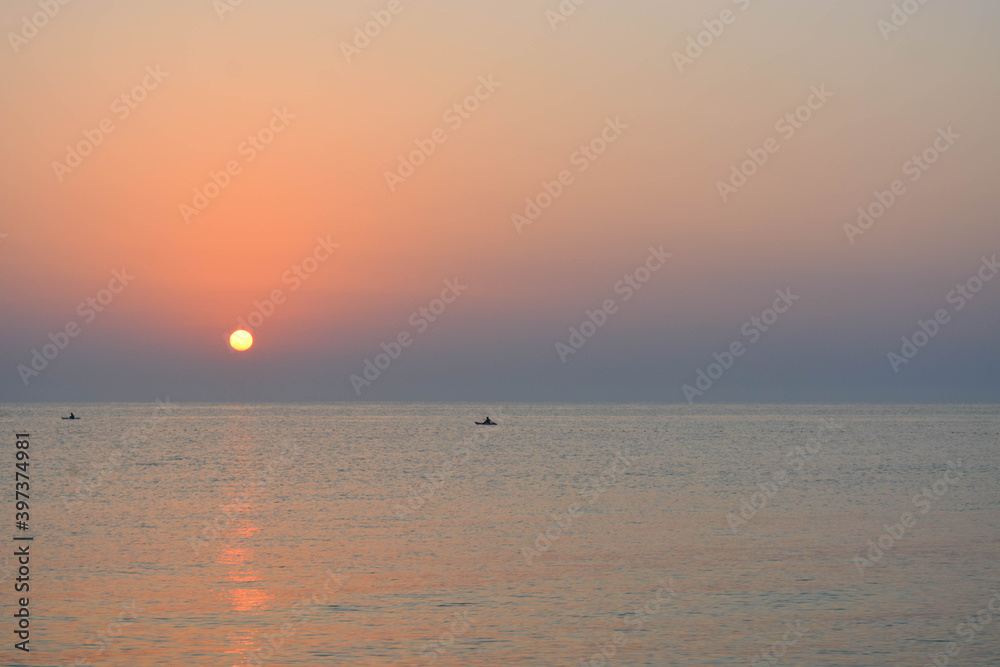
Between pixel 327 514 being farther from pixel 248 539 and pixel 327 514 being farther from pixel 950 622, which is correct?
pixel 950 622

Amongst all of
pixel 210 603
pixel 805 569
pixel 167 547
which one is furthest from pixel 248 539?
pixel 805 569

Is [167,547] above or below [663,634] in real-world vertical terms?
above

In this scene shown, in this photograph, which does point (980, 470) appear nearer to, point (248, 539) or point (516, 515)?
point (516, 515)

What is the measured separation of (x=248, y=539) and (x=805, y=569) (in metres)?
23.4

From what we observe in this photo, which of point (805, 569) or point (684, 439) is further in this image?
point (684, 439)

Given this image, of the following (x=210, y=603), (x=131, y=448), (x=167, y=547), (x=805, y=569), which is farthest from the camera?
(x=131, y=448)

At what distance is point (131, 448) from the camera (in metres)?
114

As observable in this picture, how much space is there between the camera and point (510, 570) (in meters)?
34.6

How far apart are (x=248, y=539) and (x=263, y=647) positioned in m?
17.7

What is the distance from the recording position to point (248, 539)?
1649 inches

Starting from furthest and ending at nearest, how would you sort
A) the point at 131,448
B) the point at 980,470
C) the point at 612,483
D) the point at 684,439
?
the point at 684,439, the point at 131,448, the point at 980,470, the point at 612,483

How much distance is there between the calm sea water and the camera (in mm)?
25297

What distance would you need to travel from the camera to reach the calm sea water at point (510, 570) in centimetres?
2530

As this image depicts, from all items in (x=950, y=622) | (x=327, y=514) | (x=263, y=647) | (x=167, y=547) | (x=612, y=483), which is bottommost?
(x=950, y=622)
